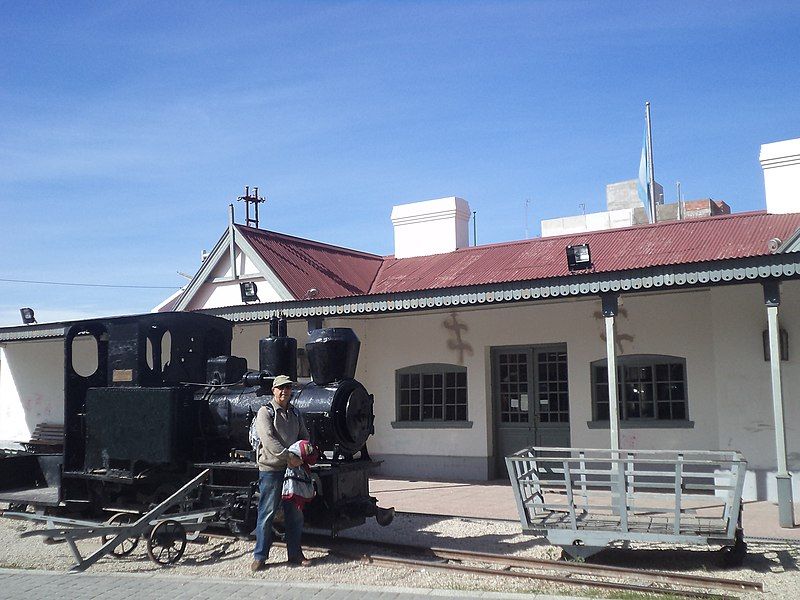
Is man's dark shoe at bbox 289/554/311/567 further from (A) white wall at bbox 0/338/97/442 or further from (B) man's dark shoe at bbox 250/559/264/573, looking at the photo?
(A) white wall at bbox 0/338/97/442

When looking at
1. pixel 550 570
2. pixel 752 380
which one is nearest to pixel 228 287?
pixel 752 380

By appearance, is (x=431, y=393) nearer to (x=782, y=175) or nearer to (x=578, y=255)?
(x=578, y=255)

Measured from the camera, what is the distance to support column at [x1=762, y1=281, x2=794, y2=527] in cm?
838

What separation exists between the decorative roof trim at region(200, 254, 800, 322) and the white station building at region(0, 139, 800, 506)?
0.02m

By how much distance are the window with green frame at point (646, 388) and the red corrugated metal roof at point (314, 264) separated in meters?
5.03

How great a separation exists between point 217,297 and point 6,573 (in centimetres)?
940

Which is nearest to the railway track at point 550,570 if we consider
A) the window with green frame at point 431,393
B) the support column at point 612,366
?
the support column at point 612,366

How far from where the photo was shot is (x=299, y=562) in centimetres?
690

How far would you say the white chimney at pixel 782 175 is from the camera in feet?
41.4

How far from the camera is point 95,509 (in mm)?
8812

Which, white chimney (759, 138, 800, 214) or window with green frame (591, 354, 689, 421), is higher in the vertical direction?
white chimney (759, 138, 800, 214)

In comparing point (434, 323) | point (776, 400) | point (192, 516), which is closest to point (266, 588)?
point (192, 516)

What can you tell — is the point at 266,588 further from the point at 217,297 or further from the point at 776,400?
the point at 217,297

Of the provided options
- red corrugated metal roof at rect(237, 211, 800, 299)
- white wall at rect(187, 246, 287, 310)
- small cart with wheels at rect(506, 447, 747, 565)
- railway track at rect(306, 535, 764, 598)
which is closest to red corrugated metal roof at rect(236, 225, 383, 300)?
red corrugated metal roof at rect(237, 211, 800, 299)
